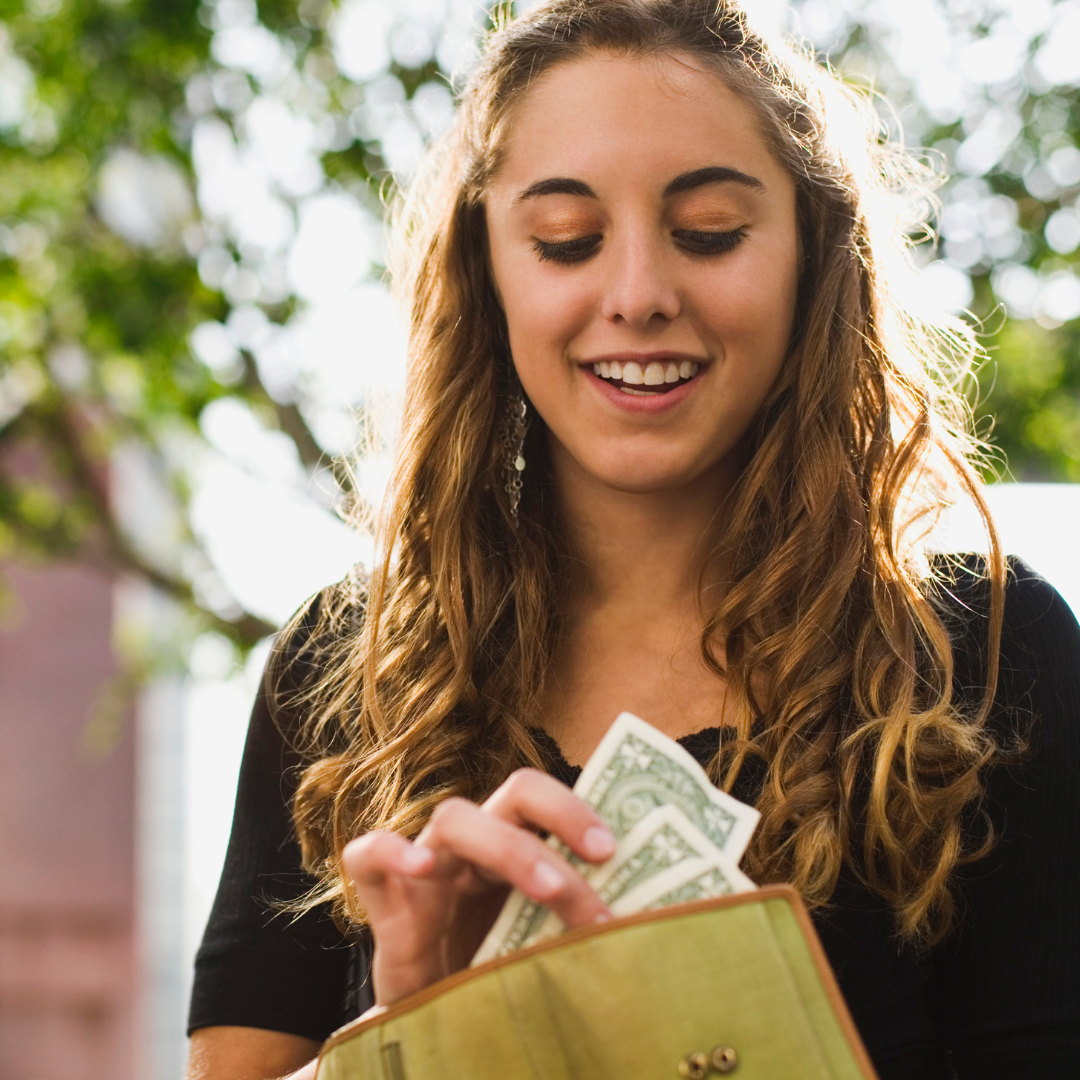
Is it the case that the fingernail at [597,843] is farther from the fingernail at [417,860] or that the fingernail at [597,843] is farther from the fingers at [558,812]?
the fingernail at [417,860]

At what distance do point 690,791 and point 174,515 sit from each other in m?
4.75

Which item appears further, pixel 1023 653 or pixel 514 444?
pixel 514 444

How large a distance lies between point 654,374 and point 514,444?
48 centimetres

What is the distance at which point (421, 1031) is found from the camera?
1226mm

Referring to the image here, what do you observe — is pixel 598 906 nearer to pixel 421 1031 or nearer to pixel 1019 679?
pixel 421 1031

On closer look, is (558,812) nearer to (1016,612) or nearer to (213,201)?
(1016,612)

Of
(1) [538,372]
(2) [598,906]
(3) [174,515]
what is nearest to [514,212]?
(1) [538,372]

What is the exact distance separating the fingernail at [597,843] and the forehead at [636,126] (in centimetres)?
94

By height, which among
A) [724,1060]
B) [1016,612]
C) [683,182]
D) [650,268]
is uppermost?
[683,182]

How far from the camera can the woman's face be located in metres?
1.75

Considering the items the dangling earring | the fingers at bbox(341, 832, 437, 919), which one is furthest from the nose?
the fingers at bbox(341, 832, 437, 919)

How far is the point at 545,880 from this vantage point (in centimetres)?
117

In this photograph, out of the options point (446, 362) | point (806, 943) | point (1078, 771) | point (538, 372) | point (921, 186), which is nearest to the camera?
point (806, 943)

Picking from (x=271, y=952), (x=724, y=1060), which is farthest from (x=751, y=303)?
(x=271, y=952)
